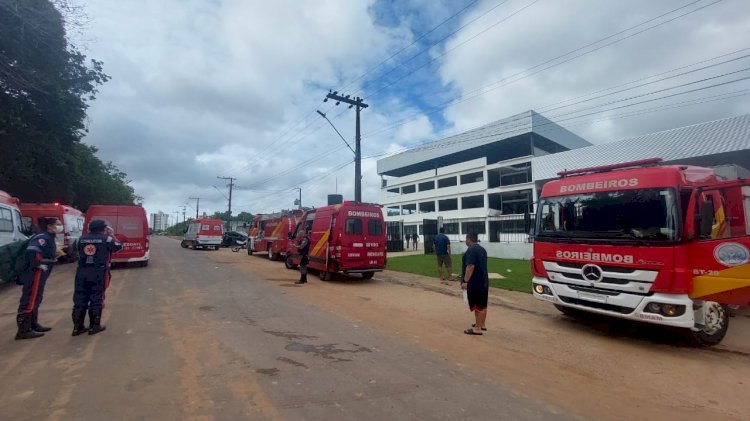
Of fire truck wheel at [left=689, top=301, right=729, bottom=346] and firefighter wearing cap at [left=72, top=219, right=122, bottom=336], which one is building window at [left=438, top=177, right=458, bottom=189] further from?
firefighter wearing cap at [left=72, top=219, right=122, bottom=336]

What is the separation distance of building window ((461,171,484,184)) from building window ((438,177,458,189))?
2.09m

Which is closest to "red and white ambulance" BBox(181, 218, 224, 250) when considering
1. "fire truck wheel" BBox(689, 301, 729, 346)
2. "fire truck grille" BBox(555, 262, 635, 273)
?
"fire truck grille" BBox(555, 262, 635, 273)

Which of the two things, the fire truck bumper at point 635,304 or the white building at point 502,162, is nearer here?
the fire truck bumper at point 635,304

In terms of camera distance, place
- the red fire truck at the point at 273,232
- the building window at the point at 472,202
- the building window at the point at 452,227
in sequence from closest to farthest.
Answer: the red fire truck at the point at 273,232, the building window at the point at 452,227, the building window at the point at 472,202

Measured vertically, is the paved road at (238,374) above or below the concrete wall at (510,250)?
below

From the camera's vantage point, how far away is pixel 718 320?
6445 mm

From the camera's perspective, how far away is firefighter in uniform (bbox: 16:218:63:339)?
19.1 feet

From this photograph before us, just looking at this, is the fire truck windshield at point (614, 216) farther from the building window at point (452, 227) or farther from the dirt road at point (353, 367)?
the building window at point (452, 227)

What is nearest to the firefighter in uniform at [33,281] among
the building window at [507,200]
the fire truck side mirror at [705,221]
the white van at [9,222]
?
the white van at [9,222]

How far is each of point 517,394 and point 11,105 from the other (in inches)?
908

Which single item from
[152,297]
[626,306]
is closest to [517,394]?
[626,306]

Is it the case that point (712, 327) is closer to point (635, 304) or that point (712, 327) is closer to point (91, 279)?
point (635, 304)

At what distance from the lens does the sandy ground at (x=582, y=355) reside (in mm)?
4086

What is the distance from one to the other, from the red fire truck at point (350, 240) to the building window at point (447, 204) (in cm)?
4133
